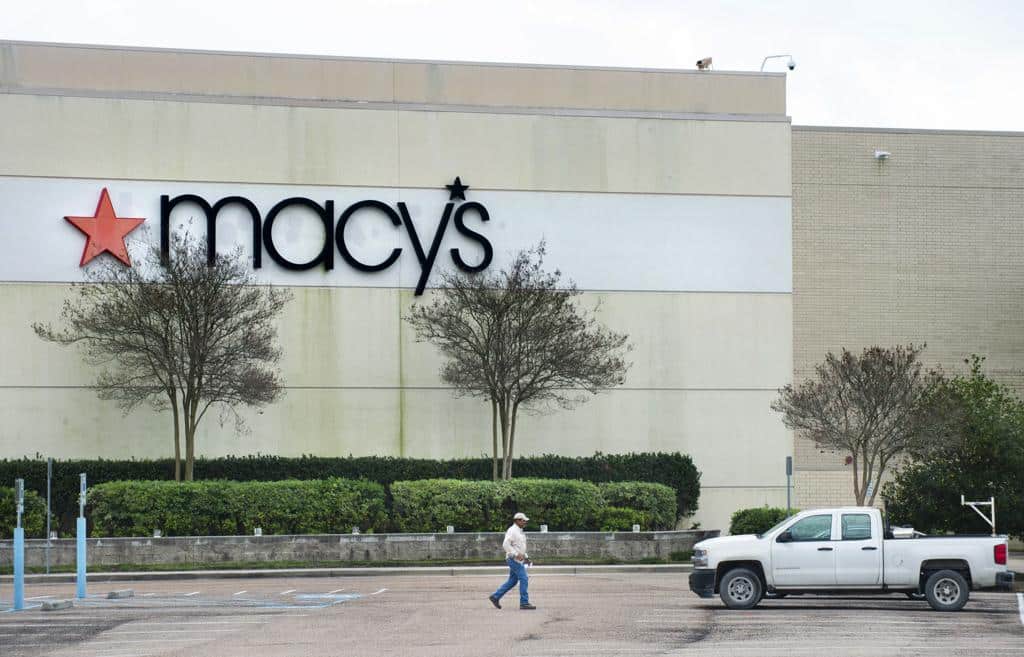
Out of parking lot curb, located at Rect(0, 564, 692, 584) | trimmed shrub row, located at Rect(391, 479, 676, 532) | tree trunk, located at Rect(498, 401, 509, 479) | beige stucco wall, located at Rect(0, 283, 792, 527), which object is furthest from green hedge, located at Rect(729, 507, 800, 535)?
tree trunk, located at Rect(498, 401, 509, 479)

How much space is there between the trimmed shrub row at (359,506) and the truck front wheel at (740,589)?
13.1 meters

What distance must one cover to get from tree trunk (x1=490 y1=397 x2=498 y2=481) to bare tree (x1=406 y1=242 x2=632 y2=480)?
4cm

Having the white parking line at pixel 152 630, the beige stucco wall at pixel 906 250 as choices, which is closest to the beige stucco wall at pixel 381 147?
the beige stucco wall at pixel 906 250

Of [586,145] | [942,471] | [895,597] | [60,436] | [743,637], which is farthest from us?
[586,145]

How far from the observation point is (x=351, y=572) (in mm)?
32844

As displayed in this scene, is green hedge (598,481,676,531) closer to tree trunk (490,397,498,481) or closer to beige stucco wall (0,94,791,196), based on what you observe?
tree trunk (490,397,498,481)

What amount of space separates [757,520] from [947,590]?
539 inches

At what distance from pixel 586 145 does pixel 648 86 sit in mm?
2732

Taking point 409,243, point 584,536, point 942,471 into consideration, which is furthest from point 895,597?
point 409,243

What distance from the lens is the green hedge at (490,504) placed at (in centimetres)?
3625

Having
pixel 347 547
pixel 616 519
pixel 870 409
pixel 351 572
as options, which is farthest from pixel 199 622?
pixel 870 409

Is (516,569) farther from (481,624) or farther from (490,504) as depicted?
(490,504)

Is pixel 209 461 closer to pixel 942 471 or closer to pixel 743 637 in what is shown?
pixel 942 471

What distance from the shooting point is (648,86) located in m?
42.6
